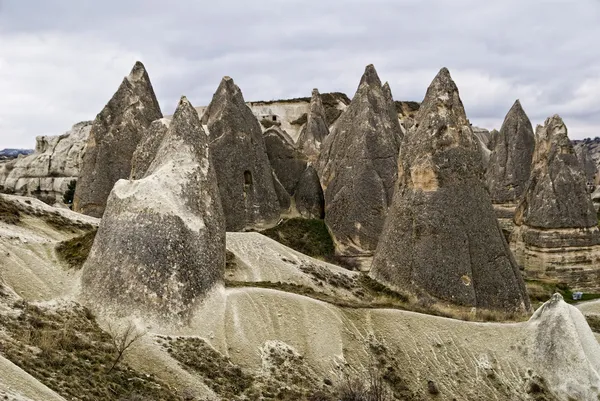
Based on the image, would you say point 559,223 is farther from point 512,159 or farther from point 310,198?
point 512,159

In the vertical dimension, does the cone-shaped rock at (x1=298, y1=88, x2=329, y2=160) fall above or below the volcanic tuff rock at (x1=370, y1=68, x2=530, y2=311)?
above

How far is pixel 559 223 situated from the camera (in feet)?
75.3

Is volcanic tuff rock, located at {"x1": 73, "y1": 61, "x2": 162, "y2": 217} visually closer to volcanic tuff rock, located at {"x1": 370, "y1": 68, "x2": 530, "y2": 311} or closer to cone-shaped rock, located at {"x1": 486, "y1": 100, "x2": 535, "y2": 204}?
volcanic tuff rock, located at {"x1": 370, "y1": 68, "x2": 530, "y2": 311}

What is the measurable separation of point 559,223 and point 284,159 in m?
12.7

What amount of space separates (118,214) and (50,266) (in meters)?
2.07

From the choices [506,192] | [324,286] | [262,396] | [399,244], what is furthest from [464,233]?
[506,192]

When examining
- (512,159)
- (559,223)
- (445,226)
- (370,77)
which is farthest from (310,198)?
(512,159)

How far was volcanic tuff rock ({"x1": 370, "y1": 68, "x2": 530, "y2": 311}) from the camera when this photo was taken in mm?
15469

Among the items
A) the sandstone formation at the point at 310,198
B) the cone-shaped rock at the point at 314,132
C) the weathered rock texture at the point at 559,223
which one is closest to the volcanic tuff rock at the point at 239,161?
the sandstone formation at the point at 310,198

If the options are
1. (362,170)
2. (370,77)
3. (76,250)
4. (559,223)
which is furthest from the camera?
(370,77)

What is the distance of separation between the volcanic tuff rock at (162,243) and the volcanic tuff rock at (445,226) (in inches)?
211

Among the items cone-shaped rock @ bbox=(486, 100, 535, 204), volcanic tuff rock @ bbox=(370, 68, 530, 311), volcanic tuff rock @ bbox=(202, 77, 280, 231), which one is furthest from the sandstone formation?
cone-shaped rock @ bbox=(486, 100, 535, 204)

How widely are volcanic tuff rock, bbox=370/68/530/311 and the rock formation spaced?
485 inches

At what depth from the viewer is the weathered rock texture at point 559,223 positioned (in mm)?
22656
